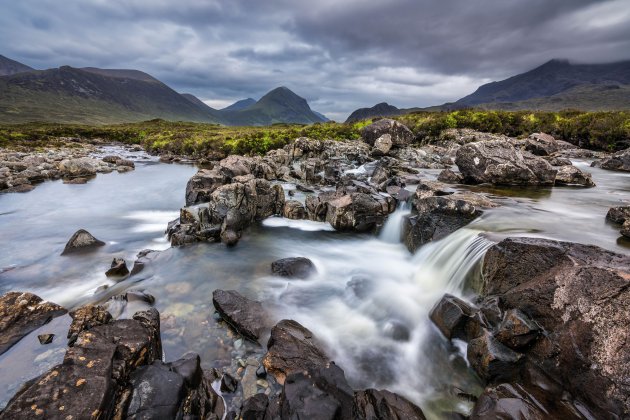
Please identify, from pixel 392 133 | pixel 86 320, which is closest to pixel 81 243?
pixel 86 320

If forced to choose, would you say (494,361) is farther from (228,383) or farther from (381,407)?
(228,383)

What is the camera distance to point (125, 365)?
14.1ft

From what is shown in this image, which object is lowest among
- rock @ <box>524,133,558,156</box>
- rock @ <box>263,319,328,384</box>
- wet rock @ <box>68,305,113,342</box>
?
rock @ <box>263,319,328,384</box>

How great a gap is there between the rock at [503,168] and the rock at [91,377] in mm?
15123

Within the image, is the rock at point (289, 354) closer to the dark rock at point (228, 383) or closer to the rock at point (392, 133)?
the dark rock at point (228, 383)

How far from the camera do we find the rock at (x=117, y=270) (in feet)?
29.4

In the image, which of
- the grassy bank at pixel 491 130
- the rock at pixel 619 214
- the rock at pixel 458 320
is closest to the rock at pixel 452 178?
the rock at pixel 619 214

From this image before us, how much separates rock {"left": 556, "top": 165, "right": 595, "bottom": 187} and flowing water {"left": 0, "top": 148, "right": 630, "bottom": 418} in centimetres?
105

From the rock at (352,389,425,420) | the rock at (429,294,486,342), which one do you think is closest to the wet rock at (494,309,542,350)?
the rock at (429,294,486,342)

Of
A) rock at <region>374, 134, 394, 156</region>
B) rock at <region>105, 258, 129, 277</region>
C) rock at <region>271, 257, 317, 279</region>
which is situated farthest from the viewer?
rock at <region>374, 134, 394, 156</region>

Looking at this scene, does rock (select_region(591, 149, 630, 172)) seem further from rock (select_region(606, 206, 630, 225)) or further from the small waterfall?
the small waterfall

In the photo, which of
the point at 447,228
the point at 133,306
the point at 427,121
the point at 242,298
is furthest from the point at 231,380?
the point at 427,121

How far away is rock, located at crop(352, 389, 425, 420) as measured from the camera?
4215 mm

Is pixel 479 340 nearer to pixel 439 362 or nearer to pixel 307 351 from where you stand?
pixel 439 362
